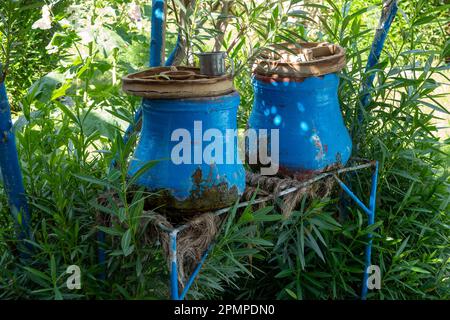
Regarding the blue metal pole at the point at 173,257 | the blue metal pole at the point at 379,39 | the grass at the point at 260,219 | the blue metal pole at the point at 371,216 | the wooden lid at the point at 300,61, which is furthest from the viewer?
the blue metal pole at the point at 379,39

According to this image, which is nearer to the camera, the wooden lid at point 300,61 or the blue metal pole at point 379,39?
the wooden lid at point 300,61

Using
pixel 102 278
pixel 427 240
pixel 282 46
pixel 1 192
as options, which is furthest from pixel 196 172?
pixel 427 240

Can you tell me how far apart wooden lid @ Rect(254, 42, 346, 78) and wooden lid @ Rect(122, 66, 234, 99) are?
32cm

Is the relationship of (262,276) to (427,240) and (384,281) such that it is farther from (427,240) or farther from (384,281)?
(427,240)

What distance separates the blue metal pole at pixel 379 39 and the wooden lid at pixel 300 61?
0.25 meters

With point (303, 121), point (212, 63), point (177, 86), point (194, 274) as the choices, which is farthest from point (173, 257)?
point (303, 121)

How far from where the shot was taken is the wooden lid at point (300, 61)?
1.75 metres

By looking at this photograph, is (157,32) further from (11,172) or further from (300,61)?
(11,172)

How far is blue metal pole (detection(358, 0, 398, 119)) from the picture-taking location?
211cm

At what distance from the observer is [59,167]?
1782mm

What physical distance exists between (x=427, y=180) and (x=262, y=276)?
30.6 inches

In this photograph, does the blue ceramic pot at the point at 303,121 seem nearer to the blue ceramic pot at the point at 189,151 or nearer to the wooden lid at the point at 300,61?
the wooden lid at the point at 300,61

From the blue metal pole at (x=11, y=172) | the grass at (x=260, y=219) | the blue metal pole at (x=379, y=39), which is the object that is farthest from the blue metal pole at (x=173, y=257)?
Answer: the blue metal pole at (x=379, y=39)

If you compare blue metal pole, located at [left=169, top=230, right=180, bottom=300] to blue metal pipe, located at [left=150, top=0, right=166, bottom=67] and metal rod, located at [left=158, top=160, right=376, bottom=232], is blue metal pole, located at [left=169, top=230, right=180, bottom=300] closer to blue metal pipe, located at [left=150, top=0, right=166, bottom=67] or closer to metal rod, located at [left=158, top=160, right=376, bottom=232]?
metal rod, located at [left=158, top=160, right=376, bottom=232]
